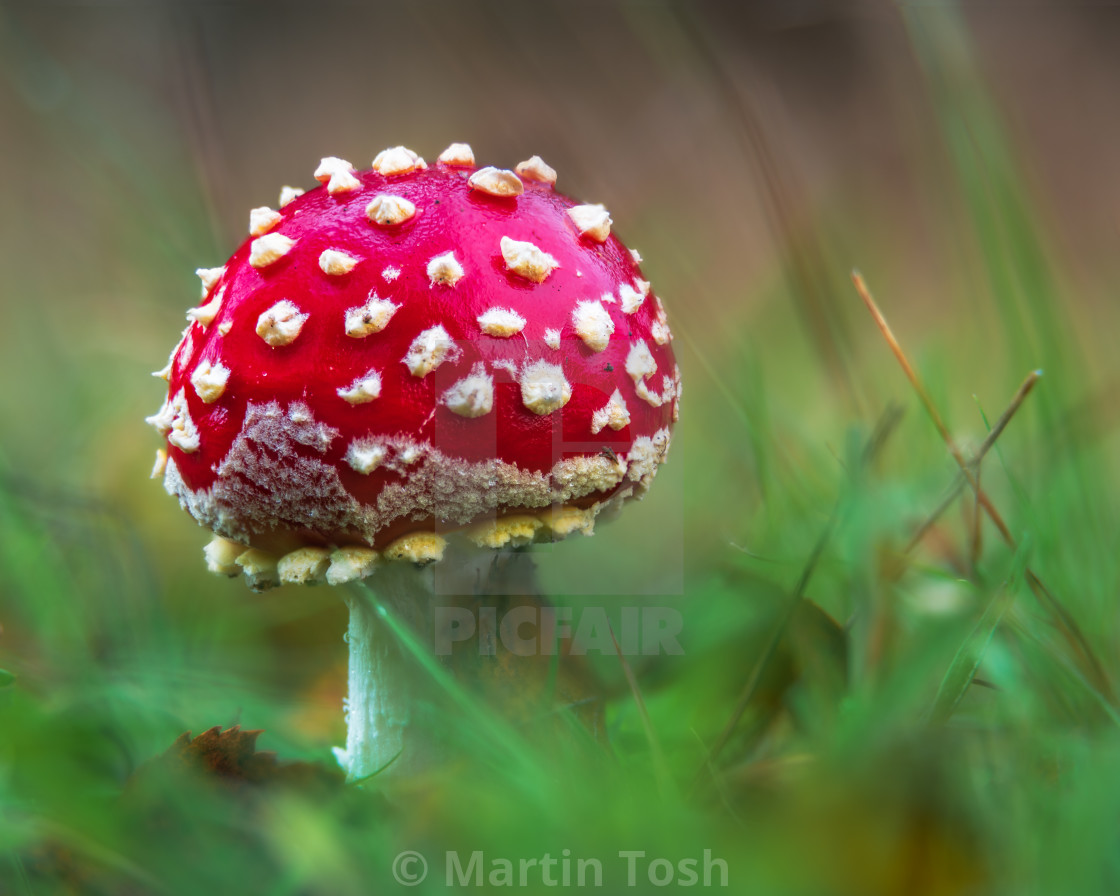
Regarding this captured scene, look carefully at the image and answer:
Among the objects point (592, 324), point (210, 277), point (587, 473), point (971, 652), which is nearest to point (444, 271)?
Answer: point (592, 324)

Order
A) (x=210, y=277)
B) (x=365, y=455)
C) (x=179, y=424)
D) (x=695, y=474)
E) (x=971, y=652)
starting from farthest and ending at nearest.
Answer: (x=695, y=474) < (x=210, y=277) < (x=179, y=424) < (x=365, y=455) < (x=971, y=652)

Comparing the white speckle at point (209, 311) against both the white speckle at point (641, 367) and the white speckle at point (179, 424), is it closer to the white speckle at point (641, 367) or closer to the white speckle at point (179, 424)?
the white speckle at point (179, 424)

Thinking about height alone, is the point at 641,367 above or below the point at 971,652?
above

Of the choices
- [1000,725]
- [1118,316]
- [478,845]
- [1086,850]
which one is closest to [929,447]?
[1118,316]

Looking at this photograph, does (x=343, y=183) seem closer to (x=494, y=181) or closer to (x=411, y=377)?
(x=494, y=181)

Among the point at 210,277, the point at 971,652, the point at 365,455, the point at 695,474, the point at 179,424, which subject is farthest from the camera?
the point at 695,474

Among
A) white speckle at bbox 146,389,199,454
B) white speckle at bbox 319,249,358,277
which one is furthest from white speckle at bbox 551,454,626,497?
white speckle at bbox 146,389,199,454

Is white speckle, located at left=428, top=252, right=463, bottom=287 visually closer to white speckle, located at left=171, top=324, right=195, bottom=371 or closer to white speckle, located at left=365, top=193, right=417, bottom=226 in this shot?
white speckle, located at left=365, top=193, right=417, bottom=226

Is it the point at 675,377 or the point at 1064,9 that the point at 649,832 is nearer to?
the point at 675,377
